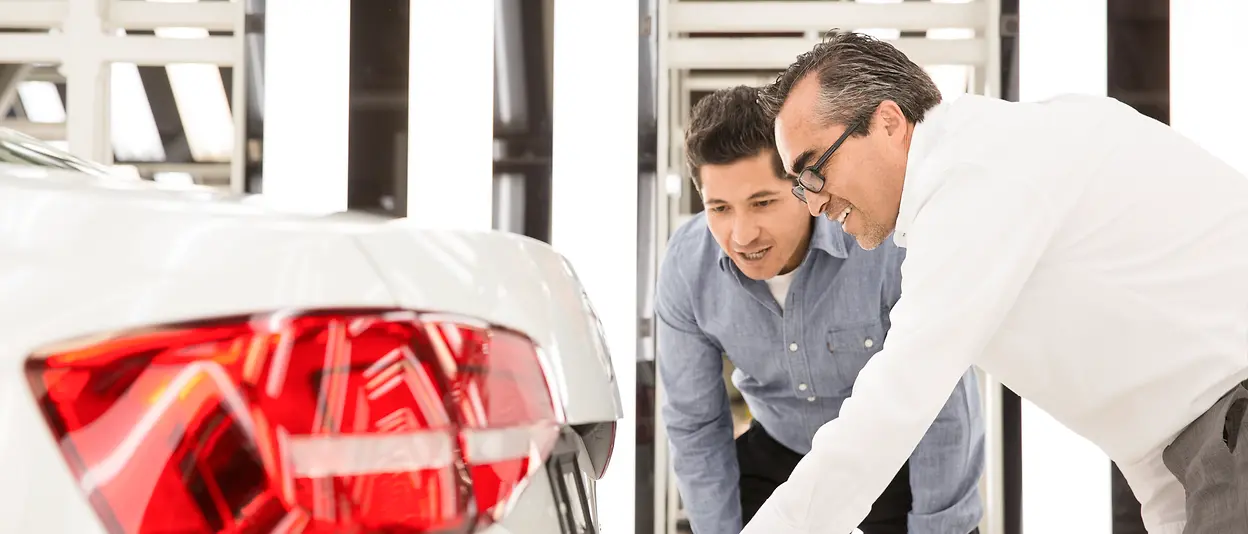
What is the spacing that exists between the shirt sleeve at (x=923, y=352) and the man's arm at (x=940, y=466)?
0.84 metres

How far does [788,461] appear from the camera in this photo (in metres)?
2.25

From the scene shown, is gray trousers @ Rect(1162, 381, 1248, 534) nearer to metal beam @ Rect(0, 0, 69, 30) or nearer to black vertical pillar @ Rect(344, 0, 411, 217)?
black vertical pillar @ Rect(344, 0, 411, 217)

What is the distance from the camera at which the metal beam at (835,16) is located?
303 centimetres

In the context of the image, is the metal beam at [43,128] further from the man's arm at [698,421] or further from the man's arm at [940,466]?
the man's arm at [940,466]

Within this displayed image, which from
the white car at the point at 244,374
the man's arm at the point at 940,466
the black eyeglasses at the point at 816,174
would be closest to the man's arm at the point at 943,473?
the man's arm at the point at 940,466

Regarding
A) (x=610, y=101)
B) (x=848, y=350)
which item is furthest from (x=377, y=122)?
(x=848, y=350)

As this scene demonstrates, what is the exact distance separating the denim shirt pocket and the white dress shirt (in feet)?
2.14

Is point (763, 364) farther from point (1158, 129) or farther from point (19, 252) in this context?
A: point (19, 252)

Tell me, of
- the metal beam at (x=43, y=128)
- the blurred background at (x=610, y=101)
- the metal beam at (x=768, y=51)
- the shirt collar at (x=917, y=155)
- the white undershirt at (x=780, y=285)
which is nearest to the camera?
the shirt collar at (x=917, y=155)

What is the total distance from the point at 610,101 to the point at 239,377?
2.51m

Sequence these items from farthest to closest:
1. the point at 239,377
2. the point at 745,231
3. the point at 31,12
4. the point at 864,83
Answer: the point at 31,12, the point at 745,231, the point at 864,83, the point at 239,377

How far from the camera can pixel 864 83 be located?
142cm

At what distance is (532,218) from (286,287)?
2415 millimetres

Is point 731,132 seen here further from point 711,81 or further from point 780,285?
point 711,81
